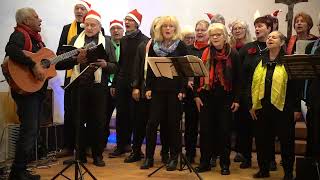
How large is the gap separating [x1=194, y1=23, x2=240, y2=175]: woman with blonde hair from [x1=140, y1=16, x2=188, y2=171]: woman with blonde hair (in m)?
0.25

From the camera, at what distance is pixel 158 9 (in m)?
8.27

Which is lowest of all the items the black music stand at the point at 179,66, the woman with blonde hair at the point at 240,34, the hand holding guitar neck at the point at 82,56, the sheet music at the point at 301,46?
the black music stand at the point at 179,66

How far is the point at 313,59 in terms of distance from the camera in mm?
3076

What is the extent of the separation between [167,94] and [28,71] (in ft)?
4.81

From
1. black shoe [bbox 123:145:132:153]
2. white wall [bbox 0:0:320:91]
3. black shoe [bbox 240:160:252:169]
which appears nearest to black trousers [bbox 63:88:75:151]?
black shoe [bbox 123:145:132:153]

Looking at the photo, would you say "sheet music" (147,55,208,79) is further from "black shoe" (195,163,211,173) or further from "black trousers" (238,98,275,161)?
"black trousers" (238,98,275,161)

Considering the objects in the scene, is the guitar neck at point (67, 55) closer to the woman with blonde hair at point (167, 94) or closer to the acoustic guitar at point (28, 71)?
the acoustic guitar at point (28, 71)

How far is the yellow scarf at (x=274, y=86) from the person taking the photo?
3.85 m

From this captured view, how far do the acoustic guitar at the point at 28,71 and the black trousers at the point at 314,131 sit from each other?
212 cm

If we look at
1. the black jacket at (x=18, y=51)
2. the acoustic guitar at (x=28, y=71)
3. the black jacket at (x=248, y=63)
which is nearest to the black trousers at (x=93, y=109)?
the acoustic guitar at (x=28, y=71)

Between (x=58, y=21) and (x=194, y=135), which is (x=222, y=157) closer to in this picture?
(x=194, y=135)

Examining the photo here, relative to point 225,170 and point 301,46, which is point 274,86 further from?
point 225,170

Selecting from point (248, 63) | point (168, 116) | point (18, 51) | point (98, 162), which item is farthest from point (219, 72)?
point (18, 51)

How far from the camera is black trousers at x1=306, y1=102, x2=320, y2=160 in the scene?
3613mm
